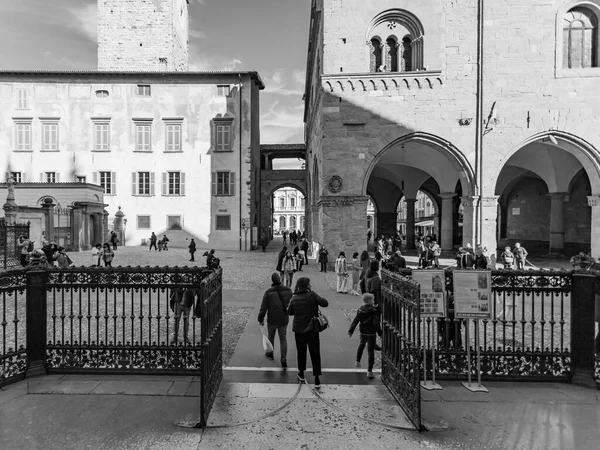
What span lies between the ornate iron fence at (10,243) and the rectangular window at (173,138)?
15241 mm

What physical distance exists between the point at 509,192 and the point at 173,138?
88.4 ft

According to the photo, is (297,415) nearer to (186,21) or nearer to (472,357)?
(472,357)

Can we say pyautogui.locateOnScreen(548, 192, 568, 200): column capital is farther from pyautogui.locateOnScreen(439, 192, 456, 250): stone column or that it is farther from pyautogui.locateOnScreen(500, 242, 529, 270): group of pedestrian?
pyautogui.locateOnScreen(500, 242, 529, 270): group of pedestrian

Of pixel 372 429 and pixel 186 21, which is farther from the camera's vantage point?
pixel 186 21

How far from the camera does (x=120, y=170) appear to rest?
2945cm

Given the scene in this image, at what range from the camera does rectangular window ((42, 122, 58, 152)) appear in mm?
29203

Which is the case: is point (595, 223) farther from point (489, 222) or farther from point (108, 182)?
point (108, 182)

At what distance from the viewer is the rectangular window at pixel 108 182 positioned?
96.5 feet

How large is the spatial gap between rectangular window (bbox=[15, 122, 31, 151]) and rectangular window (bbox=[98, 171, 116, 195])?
6.56 meters

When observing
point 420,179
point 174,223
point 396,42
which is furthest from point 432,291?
point 174,223

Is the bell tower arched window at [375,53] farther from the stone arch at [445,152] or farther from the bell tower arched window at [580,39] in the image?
the bell tower arched window at [580,39]

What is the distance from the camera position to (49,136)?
29266 millimetres

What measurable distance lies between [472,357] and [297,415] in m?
2.85

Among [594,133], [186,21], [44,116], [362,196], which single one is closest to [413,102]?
[362,196]
